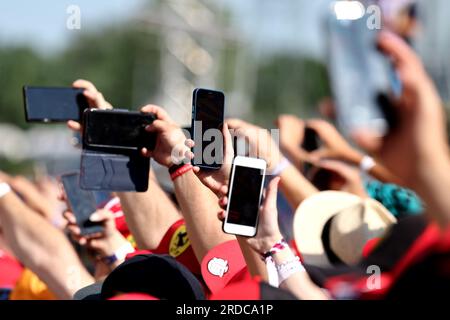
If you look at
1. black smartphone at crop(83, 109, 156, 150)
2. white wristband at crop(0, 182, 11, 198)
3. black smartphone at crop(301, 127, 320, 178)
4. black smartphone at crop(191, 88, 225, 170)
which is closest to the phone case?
black smartphone at crop(83, 109, 156, 150)

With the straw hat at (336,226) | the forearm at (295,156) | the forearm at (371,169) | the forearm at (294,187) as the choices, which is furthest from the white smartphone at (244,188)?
the forearm at (295,156)

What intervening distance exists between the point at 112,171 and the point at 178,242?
675mm

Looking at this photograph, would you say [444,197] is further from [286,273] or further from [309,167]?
[309,167]

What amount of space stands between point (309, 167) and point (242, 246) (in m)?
2.05

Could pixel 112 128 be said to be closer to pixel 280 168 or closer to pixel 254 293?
pixel 280 168

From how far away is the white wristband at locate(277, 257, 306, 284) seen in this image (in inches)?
107

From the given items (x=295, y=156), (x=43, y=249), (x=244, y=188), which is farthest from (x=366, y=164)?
(x=244, y=188)

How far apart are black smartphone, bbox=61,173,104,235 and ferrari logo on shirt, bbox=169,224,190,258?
377mm

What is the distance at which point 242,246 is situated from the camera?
2975 mm

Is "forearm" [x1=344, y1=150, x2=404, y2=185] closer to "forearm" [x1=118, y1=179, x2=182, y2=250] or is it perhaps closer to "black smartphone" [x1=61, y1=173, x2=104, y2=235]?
"forearm" [x1=118, y1=179, x2=182, y2=250]

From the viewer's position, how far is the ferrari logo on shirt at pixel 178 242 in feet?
12.3

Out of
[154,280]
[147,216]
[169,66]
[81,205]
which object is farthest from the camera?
[169,66]

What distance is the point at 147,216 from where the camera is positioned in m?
3.95
